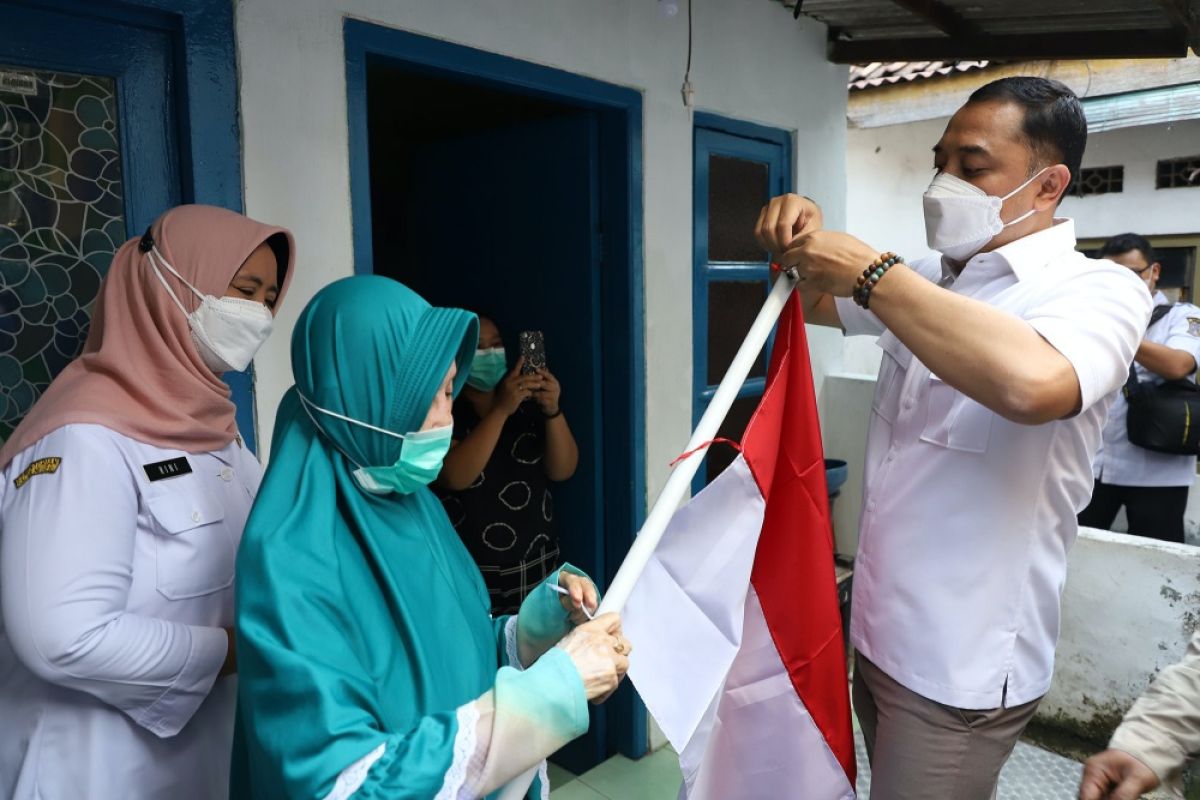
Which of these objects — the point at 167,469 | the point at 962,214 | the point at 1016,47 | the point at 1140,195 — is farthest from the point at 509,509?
the point at 1140,195

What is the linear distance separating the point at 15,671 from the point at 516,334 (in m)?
2.21

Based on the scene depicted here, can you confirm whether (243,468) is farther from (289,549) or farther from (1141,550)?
(1141,550)

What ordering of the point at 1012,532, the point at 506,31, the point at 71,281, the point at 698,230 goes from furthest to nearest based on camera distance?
the point at 698,230 < the point at 506,31 < the point at 71,281 < the point at 1012,532

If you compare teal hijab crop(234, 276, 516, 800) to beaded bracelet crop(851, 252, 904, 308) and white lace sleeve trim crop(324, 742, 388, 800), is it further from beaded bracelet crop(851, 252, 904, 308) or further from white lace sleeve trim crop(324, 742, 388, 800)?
beaded bracelet crop(851, 252, 904, 308)

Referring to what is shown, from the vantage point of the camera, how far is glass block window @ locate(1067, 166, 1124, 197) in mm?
7078

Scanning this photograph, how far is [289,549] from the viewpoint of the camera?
118 cm

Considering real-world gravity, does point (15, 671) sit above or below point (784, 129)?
below

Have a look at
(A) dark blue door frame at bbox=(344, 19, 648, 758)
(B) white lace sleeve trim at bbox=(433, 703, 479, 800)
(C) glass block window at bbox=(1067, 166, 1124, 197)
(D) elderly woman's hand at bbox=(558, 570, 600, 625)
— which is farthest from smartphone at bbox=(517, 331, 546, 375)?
(C) glass block window at bbox=(1067, 166, 1124, 197)

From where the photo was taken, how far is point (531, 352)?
8.99ft

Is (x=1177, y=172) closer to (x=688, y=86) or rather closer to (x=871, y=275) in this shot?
(x=688, y=86)

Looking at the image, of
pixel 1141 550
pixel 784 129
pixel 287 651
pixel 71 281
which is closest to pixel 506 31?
pixel 71 281

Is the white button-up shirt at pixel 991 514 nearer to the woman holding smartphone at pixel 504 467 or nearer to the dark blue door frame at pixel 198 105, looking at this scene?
the woman holding smartphone at pixel 504 467

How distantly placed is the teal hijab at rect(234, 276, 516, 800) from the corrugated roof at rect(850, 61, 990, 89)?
6.01m

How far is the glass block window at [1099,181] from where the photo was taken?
708 centimetres
